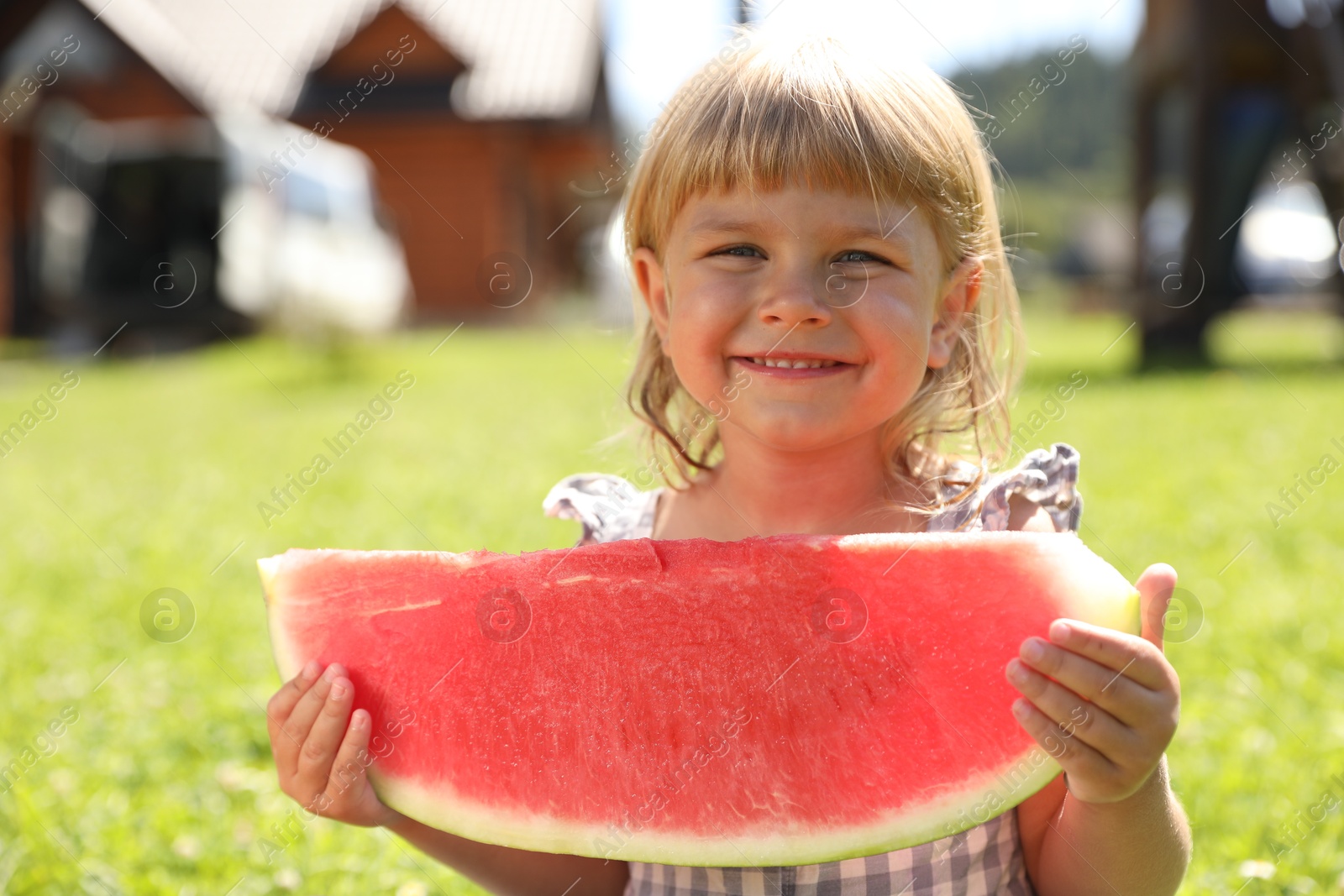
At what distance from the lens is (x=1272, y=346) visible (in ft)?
32.7

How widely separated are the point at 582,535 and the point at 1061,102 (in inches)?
2229

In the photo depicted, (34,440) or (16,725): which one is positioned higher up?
(16,725)

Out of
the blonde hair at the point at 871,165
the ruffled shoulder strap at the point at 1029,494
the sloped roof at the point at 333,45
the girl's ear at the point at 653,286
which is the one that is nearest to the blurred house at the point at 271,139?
the sloped roof at the point at 333,45

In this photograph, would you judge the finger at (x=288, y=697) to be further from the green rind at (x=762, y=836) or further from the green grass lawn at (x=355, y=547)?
the green grass lawn at (x=355, y=547)

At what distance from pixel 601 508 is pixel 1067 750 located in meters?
1.01

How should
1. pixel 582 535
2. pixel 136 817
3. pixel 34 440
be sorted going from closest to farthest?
pixel 582 535, pixel 136 817, pixel 34 440

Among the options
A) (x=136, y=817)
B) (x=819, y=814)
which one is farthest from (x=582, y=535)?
(x=136, y=817)

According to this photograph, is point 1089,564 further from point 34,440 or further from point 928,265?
point 34,440

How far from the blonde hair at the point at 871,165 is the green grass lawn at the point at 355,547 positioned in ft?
2.18

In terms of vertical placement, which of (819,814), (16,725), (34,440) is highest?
(819,814)

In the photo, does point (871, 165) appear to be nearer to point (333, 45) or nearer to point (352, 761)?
point (352, 761)

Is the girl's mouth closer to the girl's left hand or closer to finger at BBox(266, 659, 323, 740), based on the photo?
the girl's left hand

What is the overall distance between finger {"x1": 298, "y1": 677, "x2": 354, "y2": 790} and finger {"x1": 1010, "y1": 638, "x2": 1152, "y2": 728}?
0.81 m

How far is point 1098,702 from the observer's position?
106cm
